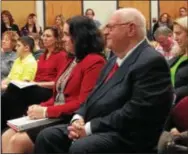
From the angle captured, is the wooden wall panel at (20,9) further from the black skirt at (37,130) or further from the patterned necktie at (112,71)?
the patterned necktie at (112,71)

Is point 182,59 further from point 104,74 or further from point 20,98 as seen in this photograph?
point 20,98

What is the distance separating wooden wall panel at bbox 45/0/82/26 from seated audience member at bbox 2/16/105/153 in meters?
7.92

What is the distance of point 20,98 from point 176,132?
1681 millimetres

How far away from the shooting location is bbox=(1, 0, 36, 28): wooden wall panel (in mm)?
10734

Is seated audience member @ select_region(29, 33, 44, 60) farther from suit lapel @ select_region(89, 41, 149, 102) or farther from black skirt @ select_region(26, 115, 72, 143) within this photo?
suit lapel @ select_region(89, 41, 149, 102)

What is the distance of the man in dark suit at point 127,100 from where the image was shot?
2377 mm

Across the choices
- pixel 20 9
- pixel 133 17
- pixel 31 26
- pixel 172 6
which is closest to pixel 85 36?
pixel 133 17

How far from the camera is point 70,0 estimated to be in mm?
11258

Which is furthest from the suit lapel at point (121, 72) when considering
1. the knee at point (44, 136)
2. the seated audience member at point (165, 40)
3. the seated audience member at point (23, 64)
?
the seated audience member at point (165, 40)

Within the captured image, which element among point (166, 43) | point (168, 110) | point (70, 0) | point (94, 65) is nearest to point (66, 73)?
point (94, 65)

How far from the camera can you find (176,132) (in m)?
2.54

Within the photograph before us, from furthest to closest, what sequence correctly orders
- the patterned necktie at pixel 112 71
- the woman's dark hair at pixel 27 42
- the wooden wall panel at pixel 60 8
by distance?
the wooden wall panel at pixel 60 8 → the woman's dark hair at pixel 27 42 → the patterned necktie at pixel 112 71

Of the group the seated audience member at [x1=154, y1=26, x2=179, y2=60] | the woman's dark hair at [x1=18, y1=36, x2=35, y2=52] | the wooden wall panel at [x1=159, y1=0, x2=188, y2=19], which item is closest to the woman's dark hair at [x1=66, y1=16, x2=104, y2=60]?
the seated audience member at [x1=154, y1=26, x2=179, y2=60]

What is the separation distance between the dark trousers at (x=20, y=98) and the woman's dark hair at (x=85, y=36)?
787 millimetres
